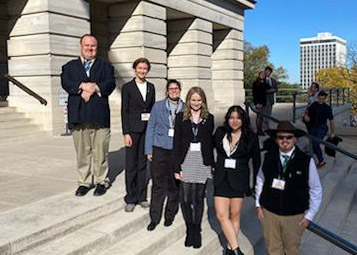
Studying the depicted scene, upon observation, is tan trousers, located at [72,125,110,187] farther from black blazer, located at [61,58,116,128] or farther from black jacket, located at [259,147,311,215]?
black jacket, located at [259,147,311,215]

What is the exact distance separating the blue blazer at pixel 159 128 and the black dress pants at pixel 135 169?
10.4 inches

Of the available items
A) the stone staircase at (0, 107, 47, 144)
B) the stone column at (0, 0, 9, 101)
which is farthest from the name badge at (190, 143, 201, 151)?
the stone column at (0, 0, 9, 101)

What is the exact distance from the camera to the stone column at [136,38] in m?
14.1

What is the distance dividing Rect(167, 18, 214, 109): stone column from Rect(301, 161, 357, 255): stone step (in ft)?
32.1

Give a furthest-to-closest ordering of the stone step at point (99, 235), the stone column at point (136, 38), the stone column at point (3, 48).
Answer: the stone column at point (136, 38), the stone column at point (3, 48), the stone step at point (99, 235)

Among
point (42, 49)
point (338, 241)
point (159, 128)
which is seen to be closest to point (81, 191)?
point (159, 128)

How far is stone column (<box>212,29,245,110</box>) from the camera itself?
21.7 metres

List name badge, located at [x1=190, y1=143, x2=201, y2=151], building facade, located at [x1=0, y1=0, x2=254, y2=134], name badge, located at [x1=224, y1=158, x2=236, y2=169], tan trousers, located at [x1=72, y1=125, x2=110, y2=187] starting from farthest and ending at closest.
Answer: building facade, located at [x1=0, y1=0, x2=254, y2=134], tan trousers, located at [x1=72, y1=125, x2=110, y2=187], name badge, located at [x1=190, y1=143, x2=201, y2=151], name badge, located at [x1=224, y1=158, x2=236, y2=169]

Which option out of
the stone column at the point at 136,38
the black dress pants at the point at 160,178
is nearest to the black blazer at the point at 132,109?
the black dress pants at the point at 160,178

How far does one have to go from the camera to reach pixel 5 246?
11.3ft

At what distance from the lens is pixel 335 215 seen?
6.77 metres

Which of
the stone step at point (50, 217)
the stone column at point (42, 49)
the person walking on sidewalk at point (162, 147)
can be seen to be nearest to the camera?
the stone step at point (50, 217)

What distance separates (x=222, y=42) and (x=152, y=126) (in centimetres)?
1790

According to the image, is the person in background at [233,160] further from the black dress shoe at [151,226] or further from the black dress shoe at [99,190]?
the black dress shoe at [99,190]
